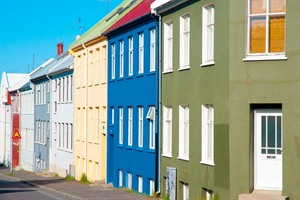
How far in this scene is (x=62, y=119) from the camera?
54.0 meters

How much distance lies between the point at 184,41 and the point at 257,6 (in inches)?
230

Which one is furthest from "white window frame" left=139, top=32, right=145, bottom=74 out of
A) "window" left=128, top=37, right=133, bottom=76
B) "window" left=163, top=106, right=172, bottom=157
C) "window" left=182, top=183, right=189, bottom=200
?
"window" left=182, top=183, right=189, bottom=200

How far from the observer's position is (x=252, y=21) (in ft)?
70.4

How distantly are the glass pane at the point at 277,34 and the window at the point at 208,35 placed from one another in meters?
2.97

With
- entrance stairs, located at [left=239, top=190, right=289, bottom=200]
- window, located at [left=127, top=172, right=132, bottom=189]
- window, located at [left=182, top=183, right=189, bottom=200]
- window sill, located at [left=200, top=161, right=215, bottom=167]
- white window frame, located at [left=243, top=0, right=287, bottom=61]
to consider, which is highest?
white window frame, located at [left=243, top=0, right=287, bottom=61]

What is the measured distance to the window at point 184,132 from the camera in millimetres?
26584

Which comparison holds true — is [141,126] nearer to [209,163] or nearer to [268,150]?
[209,163]

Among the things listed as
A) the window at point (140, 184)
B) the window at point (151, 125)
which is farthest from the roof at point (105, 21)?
the window at point (151, 125)

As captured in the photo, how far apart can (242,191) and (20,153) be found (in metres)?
57.9

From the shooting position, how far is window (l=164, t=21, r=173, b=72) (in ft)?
94.5

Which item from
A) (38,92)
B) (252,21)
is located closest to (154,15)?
(252,21)

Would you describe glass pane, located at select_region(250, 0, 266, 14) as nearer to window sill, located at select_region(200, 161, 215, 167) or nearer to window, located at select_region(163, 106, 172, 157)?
window sill, located at select_region(200, 161, 215, 167)

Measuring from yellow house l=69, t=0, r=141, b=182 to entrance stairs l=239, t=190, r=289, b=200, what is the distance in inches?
784

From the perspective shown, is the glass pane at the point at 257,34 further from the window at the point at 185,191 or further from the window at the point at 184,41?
the window at the point at 185,191
